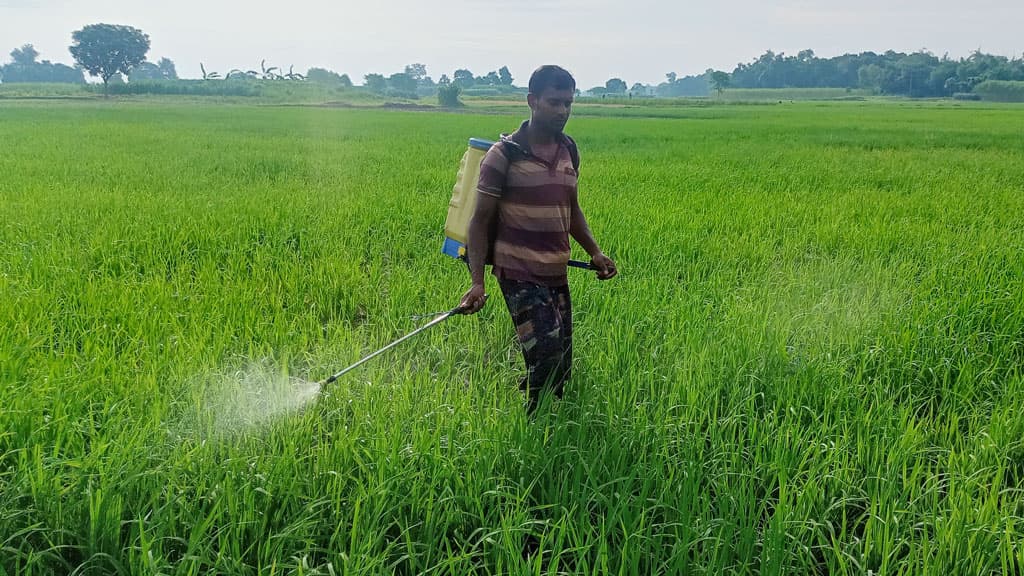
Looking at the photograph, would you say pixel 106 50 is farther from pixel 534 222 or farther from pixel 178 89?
pixel 534 222

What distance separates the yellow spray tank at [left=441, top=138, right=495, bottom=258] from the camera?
84.8 inches

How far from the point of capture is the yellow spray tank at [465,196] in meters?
2.15

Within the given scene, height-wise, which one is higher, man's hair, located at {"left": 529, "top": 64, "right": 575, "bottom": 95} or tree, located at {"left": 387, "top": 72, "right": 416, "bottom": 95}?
tree, located at {"left": 387, "top": 72, "right": 416, "bottom": 95}

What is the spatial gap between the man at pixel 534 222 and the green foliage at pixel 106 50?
74480mm

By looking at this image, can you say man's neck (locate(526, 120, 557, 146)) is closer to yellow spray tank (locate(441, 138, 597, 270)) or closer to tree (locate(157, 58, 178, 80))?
yellow spray tank (locate(441, 138, 597, 270))

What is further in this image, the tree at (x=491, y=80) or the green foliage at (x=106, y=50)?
the tree at (x=491, y=80)

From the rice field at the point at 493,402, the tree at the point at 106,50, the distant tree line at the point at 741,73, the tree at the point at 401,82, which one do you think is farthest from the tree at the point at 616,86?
the rice field at the point at 493,402

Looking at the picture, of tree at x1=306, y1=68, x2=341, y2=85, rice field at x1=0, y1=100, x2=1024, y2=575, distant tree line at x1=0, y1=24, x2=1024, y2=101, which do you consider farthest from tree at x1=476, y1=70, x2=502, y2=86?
rice field at x1=0, y1=100, x2=1024, y2=575

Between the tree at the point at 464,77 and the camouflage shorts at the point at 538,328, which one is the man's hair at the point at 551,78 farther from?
the tree at the point at 464,77

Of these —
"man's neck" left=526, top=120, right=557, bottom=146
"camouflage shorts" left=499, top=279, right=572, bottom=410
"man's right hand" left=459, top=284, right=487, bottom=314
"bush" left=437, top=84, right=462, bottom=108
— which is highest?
"bush" left=437, top=84, right=462, bottom=108

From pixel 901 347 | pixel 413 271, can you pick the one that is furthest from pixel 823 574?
pixel 413 271

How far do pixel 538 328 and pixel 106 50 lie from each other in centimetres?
7696

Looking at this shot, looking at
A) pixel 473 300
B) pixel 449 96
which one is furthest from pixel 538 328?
pixel 449 96

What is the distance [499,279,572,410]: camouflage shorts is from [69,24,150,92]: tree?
7370cm
